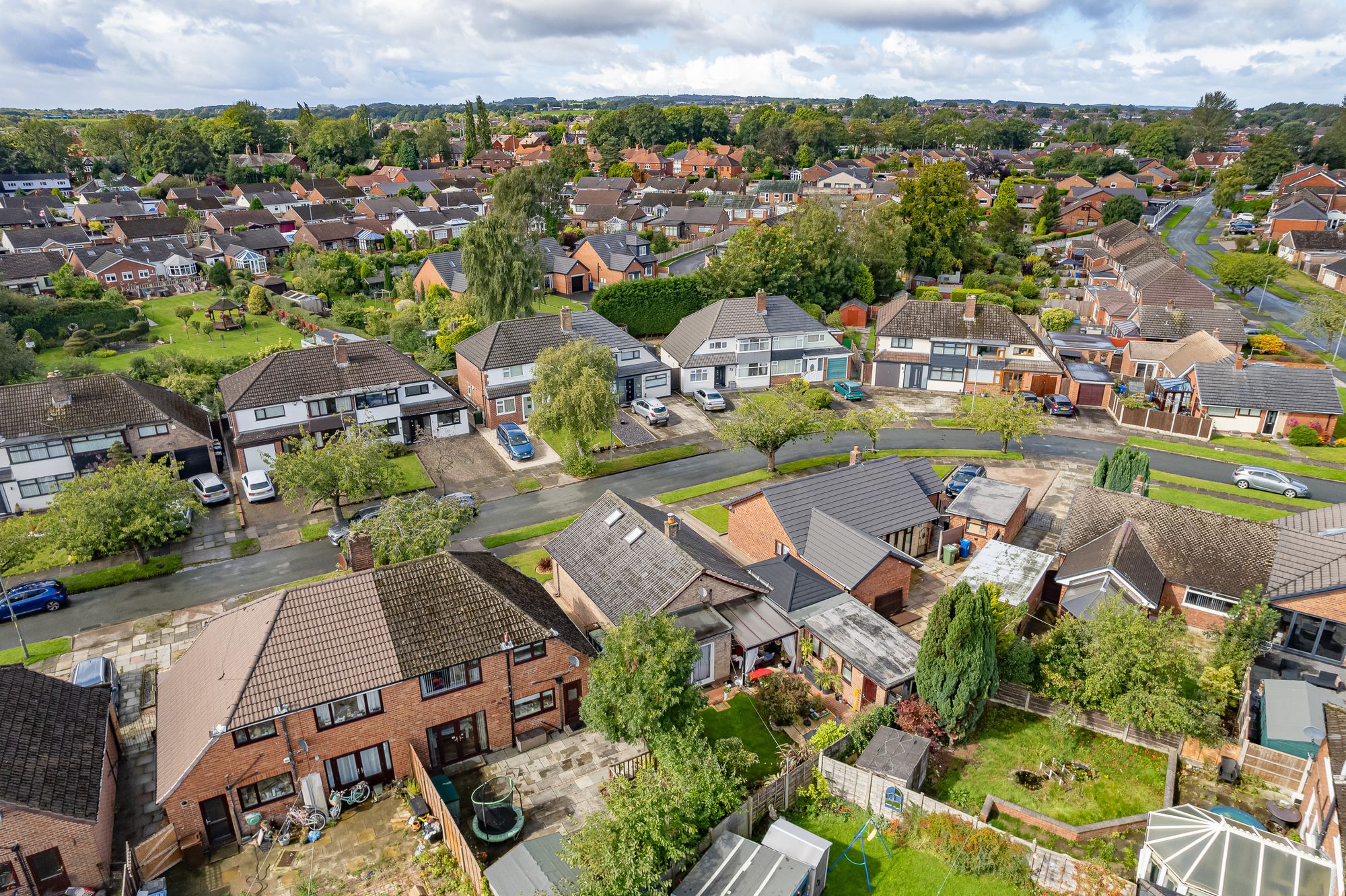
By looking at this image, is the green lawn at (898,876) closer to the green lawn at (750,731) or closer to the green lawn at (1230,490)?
the green lawn at (750,731)

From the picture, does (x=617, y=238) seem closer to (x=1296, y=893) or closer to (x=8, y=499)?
(x=8, y=499)

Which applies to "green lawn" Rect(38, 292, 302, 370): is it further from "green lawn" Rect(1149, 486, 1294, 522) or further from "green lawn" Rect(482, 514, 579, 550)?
"green lawn" Rect(1149, 486, 1294, 522)

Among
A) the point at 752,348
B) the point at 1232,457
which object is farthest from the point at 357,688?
the point at 1232,457

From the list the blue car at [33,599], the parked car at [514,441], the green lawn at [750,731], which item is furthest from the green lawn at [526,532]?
the blue car at [33,599]

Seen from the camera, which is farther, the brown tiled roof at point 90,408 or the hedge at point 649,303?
the hedge at point 649,303

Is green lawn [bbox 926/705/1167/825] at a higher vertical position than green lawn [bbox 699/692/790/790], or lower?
lower

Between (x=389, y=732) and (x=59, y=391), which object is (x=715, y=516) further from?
(x=59, y=391)

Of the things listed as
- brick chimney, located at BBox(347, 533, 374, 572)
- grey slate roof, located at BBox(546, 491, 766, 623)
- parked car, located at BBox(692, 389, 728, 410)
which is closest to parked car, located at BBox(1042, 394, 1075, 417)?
parked car, located at BBox(692, 389, 728, 410)
